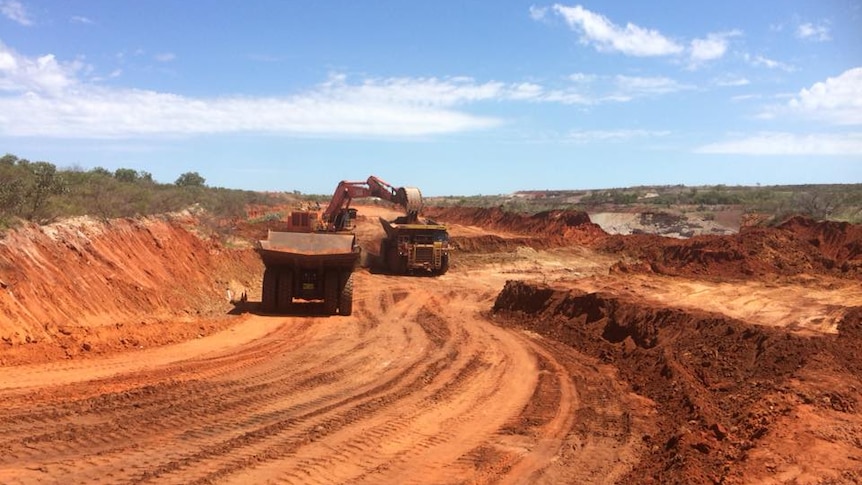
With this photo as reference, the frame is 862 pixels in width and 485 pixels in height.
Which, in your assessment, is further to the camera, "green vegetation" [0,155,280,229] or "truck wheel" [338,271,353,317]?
"truck wheel" [338,271,353,317]

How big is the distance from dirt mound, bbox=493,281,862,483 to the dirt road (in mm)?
579

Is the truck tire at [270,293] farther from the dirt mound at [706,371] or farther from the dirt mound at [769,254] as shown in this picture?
the dirt mound at [769,254]

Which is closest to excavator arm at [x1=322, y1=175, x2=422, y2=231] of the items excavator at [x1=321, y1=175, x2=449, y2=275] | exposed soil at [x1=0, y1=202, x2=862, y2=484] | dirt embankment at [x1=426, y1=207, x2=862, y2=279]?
excavator at [x1=321, y1=175, x2=449, y2=275]

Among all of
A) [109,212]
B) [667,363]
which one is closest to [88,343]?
[109,212]

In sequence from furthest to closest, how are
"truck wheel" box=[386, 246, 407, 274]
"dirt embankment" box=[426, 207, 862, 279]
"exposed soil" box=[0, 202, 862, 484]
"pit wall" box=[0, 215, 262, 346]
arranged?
1. "truck wheel" box=[386, 246, 407, 274]
2. "dirt embankment" box=[426, 207, 862, 279]
3. "pit wall" box=[0, 215, 262, 346]
4. "exposed soil" box=[0, 202, 862, 484]

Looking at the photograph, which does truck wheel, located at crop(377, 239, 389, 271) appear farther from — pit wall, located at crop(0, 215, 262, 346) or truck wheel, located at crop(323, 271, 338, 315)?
truck wheel, located at crop(323, 271, 338, 315)

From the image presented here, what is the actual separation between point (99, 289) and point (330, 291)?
5.25 m

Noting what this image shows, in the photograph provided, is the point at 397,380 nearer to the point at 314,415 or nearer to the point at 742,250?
the point at 314,415

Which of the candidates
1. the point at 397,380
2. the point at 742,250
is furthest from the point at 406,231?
the point at 397,380

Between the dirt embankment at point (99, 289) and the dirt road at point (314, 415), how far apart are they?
90cm

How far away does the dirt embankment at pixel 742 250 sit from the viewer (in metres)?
24.0

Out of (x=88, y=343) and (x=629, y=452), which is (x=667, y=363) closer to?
(x=629, y=452)

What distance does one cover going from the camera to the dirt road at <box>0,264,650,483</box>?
5.96 meters

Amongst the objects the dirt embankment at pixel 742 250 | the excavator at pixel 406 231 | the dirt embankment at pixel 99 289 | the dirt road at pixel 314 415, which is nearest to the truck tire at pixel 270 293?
the dirt embankment at pixel 99 289
